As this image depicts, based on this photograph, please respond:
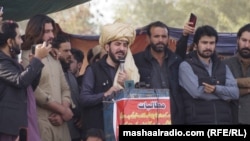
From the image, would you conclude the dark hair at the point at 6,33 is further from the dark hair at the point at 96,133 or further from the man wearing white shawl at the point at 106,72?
the dark hair at the point at 96,133

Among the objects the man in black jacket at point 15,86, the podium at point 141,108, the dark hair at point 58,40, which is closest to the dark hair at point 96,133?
the podium at point 141,108

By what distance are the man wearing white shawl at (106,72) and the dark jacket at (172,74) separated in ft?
0.63

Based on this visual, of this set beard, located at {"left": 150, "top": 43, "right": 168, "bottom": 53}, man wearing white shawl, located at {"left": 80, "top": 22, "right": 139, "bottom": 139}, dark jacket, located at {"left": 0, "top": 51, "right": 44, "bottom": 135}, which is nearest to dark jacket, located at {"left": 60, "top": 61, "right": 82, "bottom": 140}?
man wearing white shawl, located at {"left": 80, "top": 22, "right": 139, "bottom": 139}

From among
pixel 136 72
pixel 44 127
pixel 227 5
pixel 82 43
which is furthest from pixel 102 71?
pixel 227 5

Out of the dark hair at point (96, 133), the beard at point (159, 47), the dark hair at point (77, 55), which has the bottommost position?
the dark hair at point (96, 133)

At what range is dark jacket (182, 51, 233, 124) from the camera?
8.19 meters

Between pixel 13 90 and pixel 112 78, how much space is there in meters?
1.32

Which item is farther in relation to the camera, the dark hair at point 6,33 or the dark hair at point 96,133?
the dark hair at point 96,133


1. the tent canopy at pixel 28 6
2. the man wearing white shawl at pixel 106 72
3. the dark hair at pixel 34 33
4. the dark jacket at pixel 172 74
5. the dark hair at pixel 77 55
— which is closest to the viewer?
the dark hair at pixel 34 33

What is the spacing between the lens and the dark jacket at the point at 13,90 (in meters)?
7.14

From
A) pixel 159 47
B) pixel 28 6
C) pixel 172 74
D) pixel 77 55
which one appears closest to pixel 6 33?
pixel 159 47

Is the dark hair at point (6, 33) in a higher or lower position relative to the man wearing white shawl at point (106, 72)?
higher

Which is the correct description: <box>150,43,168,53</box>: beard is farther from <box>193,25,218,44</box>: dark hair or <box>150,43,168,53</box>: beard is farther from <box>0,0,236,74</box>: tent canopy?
<box>0,0,236,74</box>: tent canopy

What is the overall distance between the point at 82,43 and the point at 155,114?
3901mm
